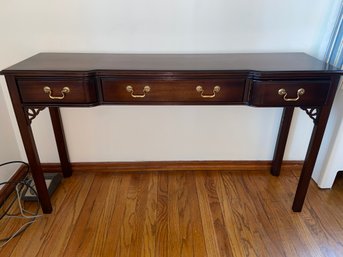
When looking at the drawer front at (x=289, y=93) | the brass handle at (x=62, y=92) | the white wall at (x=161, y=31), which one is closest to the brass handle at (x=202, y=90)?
the drawer front at (x=289, y=93)

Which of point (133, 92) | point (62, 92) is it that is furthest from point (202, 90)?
point (62, 92)

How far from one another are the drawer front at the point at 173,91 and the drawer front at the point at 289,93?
71 mm

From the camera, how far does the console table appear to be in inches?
43.5

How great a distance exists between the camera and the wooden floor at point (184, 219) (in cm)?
125

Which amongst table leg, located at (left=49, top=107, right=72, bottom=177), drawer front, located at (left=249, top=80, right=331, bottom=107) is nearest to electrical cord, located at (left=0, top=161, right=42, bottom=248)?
table leg, located at (left=49, top=107, right=72, bottom=177)

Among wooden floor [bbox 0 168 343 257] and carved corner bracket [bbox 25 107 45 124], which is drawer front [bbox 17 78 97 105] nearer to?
carved corner bracket [bbox 25 107 45 124]

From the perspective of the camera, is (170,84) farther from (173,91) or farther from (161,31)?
(161,31)

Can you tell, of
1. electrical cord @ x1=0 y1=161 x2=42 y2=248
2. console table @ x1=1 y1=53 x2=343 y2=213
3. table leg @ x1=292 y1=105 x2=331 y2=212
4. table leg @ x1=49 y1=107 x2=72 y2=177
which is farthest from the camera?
table leg @ x1=49 y1=107 x2=72 y2=177

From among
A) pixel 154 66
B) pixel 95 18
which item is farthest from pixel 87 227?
pixel 95 18

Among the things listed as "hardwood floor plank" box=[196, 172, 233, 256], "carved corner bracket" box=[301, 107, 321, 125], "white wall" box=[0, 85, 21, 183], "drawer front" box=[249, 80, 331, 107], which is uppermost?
"drawer front" box=[249, 80, 331, 107]

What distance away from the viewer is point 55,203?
4.99 feet

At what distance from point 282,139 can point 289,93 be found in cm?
57

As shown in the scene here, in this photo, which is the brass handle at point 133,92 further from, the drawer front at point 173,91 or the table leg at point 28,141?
the table leg at point 28,141

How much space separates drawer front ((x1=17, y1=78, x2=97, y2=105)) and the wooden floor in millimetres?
670
